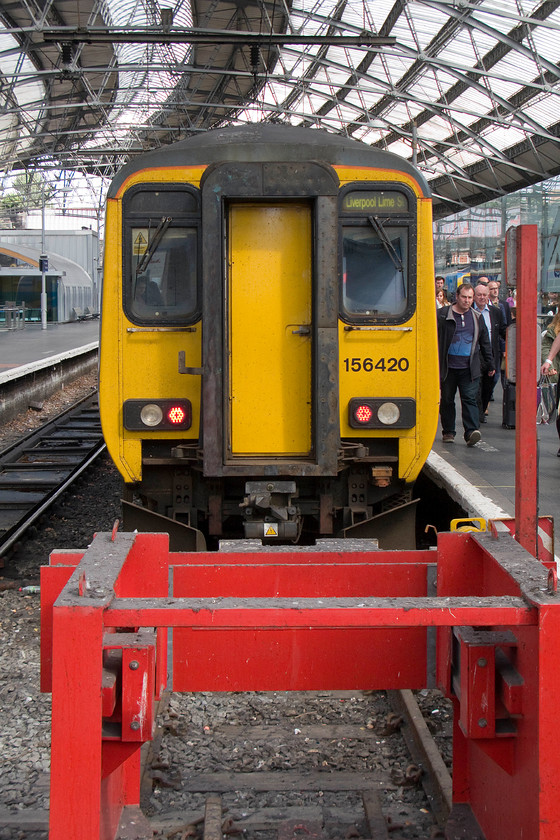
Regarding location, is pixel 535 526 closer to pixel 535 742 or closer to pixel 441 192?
pixel 535 742

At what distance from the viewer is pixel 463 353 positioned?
403 inches

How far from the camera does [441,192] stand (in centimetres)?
4122

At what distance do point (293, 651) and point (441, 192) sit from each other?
1575 inches

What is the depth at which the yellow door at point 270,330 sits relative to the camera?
586cm

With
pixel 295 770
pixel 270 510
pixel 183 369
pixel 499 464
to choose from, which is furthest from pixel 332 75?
pixel 295 770

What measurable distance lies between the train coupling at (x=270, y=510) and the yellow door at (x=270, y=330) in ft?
0.80

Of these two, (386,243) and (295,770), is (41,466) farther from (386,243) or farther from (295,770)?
(295,770)

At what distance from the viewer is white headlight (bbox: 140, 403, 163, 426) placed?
19.5 ft

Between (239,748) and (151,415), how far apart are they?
229cm

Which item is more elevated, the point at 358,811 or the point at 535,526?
the point at 535,526

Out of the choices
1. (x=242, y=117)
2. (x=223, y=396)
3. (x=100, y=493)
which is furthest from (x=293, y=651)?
(x=242, y=117)

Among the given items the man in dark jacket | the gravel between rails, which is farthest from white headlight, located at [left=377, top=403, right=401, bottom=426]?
the man in dark jacket

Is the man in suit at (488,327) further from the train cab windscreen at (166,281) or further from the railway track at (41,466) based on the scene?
the train cab windscreen at (166,281)

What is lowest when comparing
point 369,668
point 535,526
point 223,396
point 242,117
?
point 369,668
